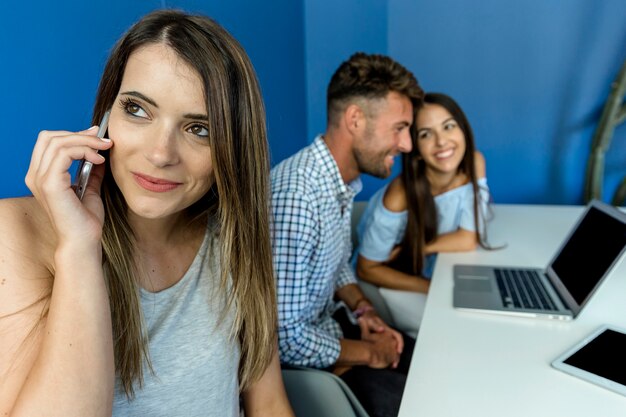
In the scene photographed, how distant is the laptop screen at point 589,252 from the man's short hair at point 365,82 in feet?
2.21

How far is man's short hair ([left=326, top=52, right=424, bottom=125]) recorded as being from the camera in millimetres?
1641

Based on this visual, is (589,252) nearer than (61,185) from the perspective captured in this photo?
No

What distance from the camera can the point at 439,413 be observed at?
2.81 ft

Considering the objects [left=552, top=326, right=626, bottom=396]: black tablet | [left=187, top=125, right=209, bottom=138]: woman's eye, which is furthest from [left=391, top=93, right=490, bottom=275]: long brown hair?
[left=187, top=125, right=209, bottom=138]: woman's eye

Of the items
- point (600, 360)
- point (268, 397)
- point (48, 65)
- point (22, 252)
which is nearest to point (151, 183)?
point (22, 252)

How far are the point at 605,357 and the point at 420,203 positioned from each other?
90 centimetres

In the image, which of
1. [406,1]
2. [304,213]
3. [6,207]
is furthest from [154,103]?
[406,1]

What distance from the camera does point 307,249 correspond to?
4.39 feet

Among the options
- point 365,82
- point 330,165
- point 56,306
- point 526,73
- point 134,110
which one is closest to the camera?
point 56,306

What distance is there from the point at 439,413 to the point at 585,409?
0.24 metres

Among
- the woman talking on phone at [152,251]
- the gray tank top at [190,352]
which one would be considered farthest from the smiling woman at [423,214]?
the gray tank top at [190,352]

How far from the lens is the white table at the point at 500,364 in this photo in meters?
0.87

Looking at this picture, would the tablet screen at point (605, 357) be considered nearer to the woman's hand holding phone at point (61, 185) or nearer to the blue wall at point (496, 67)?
the woman's hand holding phone at point (61, 185)

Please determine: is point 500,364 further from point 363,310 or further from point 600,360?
point 363,310
